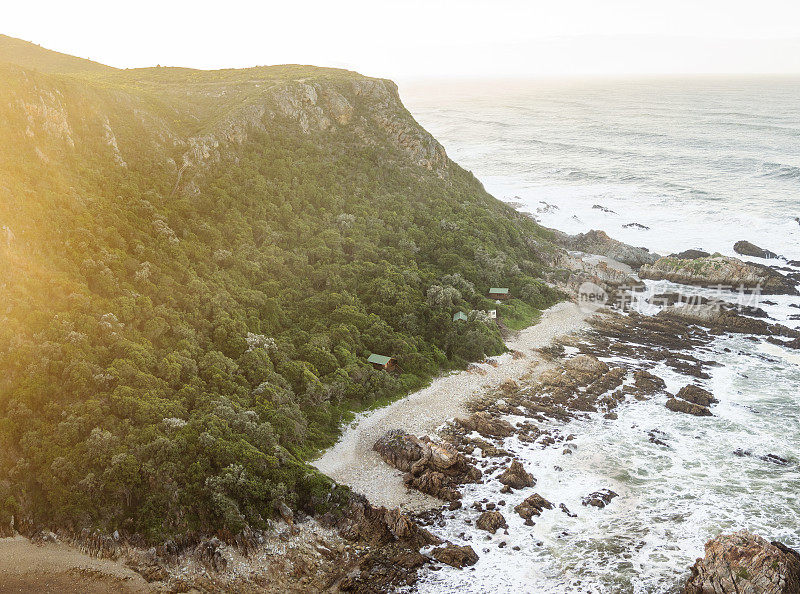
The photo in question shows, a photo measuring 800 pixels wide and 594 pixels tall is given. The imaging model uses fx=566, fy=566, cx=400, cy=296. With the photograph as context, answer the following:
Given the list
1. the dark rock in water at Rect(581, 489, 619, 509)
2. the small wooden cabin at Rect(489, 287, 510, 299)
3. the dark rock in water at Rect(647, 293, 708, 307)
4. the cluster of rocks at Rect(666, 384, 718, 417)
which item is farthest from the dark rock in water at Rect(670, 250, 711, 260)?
the dark rock in water at Rect(581, 489, 619, 509)

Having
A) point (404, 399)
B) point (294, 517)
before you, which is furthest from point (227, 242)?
point (294, 517)

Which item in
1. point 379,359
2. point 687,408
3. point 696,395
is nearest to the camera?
point 687,408

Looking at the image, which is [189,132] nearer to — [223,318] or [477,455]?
[223,318]

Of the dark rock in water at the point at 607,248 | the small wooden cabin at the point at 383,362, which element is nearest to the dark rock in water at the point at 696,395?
the small wooden cabin at the point at 383,362

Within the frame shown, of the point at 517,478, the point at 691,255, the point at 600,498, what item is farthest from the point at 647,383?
the point at 691,255

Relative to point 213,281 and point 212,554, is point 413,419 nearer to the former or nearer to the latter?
point 212,554

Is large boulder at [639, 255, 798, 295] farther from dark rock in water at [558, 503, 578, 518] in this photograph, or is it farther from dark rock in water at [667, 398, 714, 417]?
dark rock in water at [558, 503, 578, 518]

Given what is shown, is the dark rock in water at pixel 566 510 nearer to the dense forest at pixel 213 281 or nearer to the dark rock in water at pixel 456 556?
the dark rock in water at pixel 456 556
